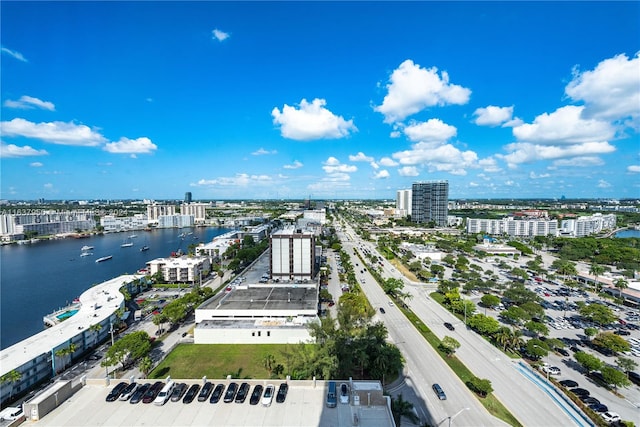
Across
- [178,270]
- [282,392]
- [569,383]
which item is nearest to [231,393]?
[282,392]

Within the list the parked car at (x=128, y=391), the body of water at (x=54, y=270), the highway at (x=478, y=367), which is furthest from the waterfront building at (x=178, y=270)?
the parked car at (x=128, y=391)

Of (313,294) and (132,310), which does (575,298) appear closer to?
(313,294)

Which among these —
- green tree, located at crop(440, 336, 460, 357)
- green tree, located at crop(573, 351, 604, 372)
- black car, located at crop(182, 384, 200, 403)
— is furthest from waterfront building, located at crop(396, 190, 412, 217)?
black car, located at crop(182, 384, 200, 403)

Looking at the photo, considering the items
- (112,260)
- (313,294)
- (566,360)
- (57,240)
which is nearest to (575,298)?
(566,360)

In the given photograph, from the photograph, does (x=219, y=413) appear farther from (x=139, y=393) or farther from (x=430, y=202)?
(x=430, y=202)

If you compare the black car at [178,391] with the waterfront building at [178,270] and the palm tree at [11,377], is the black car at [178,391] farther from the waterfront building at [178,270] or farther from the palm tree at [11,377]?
the waterfront building at [178,270]

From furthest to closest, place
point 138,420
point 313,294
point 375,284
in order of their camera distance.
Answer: point 375,284
point 313,294
point 138,420

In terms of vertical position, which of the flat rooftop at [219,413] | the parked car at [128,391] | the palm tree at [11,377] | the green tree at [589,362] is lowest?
the palm tree at [11,377]
